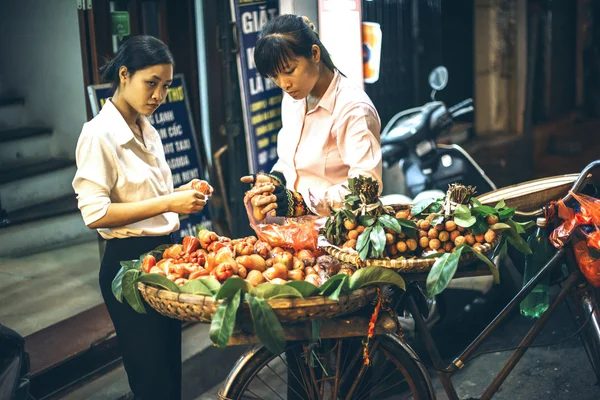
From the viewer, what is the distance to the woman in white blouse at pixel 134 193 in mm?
3271

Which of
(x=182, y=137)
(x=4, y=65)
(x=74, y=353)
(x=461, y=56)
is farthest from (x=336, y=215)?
(x=461, y=56)

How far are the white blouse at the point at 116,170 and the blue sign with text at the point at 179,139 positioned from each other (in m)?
2.11

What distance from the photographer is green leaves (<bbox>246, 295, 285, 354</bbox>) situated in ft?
9.23

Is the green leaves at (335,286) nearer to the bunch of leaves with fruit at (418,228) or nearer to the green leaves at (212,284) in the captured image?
the bunch of leaves with fruit at (418,228)

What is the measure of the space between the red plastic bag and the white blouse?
1.91 meters

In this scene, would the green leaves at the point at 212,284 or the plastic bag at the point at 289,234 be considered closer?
the green leaves at the point at 212,284

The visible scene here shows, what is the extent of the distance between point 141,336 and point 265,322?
2.79 feet

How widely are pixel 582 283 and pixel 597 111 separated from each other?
20.0 ft

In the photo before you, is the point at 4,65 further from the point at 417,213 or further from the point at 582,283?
the point at 582,283

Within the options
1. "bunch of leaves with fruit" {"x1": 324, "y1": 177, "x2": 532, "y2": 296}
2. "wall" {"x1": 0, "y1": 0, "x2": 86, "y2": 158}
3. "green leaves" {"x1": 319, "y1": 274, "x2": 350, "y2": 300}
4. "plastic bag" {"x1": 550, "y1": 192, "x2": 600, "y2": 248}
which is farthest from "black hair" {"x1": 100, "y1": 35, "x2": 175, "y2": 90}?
"wall" {"x1": 0, "y1": 0, "x2": 86, "y2": 158}

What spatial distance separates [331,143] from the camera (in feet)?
12.3

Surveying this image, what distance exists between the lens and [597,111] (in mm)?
9195

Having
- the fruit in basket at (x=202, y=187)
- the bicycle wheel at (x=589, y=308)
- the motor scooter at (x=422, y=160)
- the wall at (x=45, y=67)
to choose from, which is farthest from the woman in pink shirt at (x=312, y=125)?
the wall at (x=45, y=67)

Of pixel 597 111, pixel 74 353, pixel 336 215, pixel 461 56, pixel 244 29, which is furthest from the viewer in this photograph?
pixel 597 111
